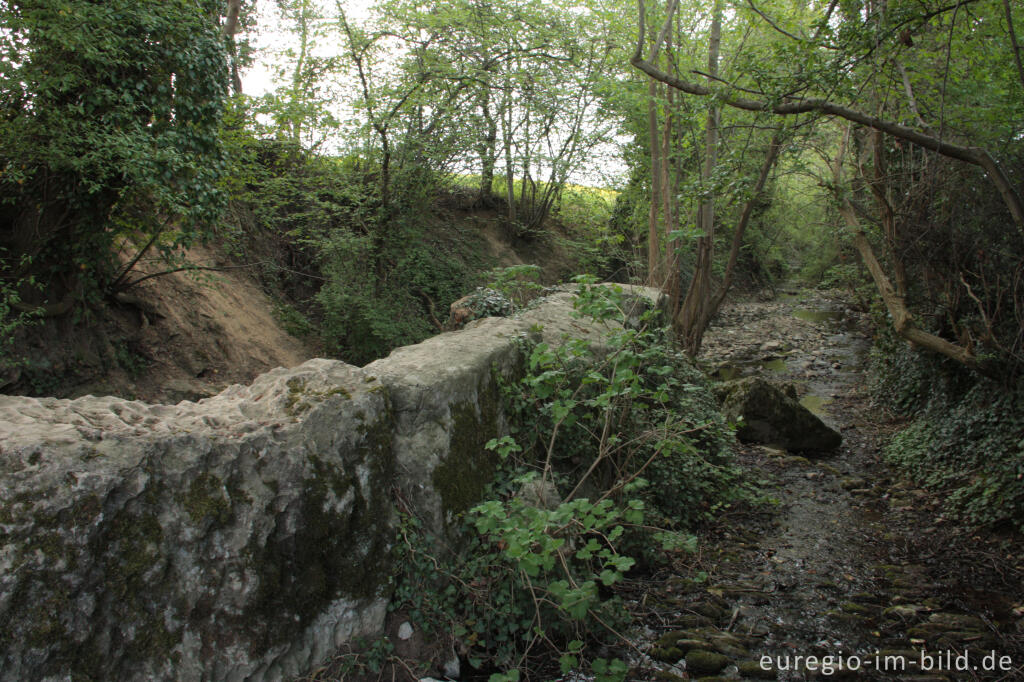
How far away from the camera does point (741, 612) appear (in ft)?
15.1

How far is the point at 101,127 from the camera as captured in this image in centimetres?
602

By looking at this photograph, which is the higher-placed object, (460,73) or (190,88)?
(460,73)

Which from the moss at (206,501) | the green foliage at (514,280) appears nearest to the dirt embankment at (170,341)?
the green foliage at (514,280)

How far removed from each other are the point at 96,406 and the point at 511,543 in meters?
2.28

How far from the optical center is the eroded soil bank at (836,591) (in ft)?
13.1

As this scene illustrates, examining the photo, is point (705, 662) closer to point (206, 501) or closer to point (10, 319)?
point (206, 501)

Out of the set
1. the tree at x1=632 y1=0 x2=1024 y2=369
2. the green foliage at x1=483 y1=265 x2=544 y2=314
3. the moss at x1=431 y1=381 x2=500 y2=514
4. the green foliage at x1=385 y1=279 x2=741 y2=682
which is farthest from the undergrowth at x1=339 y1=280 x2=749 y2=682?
the tree at x1=632 y1=0 x2=1024 y2=369

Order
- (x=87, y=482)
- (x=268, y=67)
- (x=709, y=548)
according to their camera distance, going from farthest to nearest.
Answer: (x=268, y=67)
(x=709, y=548)
(x=87, y=482)

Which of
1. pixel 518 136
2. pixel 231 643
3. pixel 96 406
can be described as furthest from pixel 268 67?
pixel 231 643

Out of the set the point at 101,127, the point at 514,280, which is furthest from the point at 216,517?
the point at 101,127

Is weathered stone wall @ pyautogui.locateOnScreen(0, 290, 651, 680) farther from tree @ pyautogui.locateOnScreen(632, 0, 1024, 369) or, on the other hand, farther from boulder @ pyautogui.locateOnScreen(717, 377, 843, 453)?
boulder @ pyautogui.locateOnScreen(717, 377, 843, 453)

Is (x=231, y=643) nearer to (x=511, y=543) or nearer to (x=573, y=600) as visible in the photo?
(x=511, y=543)

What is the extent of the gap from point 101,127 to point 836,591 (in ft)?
25.3

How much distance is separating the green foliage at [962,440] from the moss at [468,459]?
503 cm
